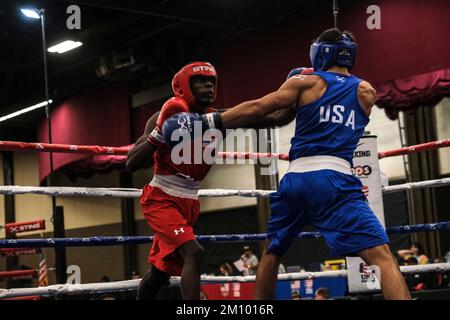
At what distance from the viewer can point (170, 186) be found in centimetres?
319

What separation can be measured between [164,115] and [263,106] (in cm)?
60

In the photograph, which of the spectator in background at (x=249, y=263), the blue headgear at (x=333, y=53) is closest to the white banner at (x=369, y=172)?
the blue headgear at (x=333, y=53)

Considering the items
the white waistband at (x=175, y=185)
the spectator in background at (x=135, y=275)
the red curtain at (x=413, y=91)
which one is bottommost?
the spectator in background at (x=135, y=275)

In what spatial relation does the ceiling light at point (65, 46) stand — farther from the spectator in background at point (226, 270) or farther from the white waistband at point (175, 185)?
the white waistband at point (175, 185)

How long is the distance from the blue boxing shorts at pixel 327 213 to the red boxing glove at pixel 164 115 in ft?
1.87

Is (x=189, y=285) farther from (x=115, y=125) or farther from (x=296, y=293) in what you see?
(x=115, y=125)

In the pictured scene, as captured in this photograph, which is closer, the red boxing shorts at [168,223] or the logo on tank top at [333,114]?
the logo on tank top at [333,114]

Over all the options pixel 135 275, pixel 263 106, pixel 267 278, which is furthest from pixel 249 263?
pixel 263 106

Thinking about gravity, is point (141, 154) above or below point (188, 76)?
below

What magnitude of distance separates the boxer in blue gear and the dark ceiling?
5.24 metres

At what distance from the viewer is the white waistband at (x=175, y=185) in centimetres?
319

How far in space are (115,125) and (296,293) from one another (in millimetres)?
4220

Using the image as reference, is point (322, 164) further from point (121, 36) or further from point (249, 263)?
point (121, 36)

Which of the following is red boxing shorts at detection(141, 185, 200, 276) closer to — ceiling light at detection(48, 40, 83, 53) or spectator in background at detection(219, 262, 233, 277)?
ceiling light at detection(48, 40, 83, 53)
